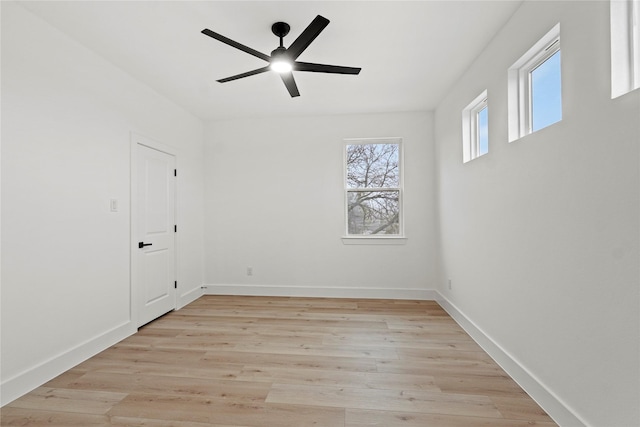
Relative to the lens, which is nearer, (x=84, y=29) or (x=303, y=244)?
(x=84, y=29)

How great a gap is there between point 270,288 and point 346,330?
5.51 ft

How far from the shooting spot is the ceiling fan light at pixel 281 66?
2.17 m

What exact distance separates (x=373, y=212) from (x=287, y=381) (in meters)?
2.74

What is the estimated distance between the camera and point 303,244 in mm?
4332

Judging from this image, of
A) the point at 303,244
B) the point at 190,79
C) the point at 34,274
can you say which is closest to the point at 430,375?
the point at 303,244

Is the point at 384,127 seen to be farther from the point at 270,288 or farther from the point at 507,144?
the point at 270,288

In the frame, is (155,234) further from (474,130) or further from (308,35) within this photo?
(474,130)

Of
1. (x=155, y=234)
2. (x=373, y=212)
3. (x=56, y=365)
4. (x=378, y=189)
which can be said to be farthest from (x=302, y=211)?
(x=56, y=365)

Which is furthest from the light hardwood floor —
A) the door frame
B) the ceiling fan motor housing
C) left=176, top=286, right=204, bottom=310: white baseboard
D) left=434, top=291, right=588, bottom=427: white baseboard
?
the ceiling fan motor housing

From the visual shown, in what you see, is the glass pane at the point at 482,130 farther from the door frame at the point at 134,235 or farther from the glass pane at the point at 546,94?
the door frame at the point at 134,235

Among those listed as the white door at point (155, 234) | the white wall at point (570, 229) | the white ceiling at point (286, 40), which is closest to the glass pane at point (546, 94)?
the white wall at point (570, 229)

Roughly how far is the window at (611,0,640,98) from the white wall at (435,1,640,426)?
3cm

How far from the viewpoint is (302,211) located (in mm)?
4336

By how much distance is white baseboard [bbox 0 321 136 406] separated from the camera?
75.3 inches
